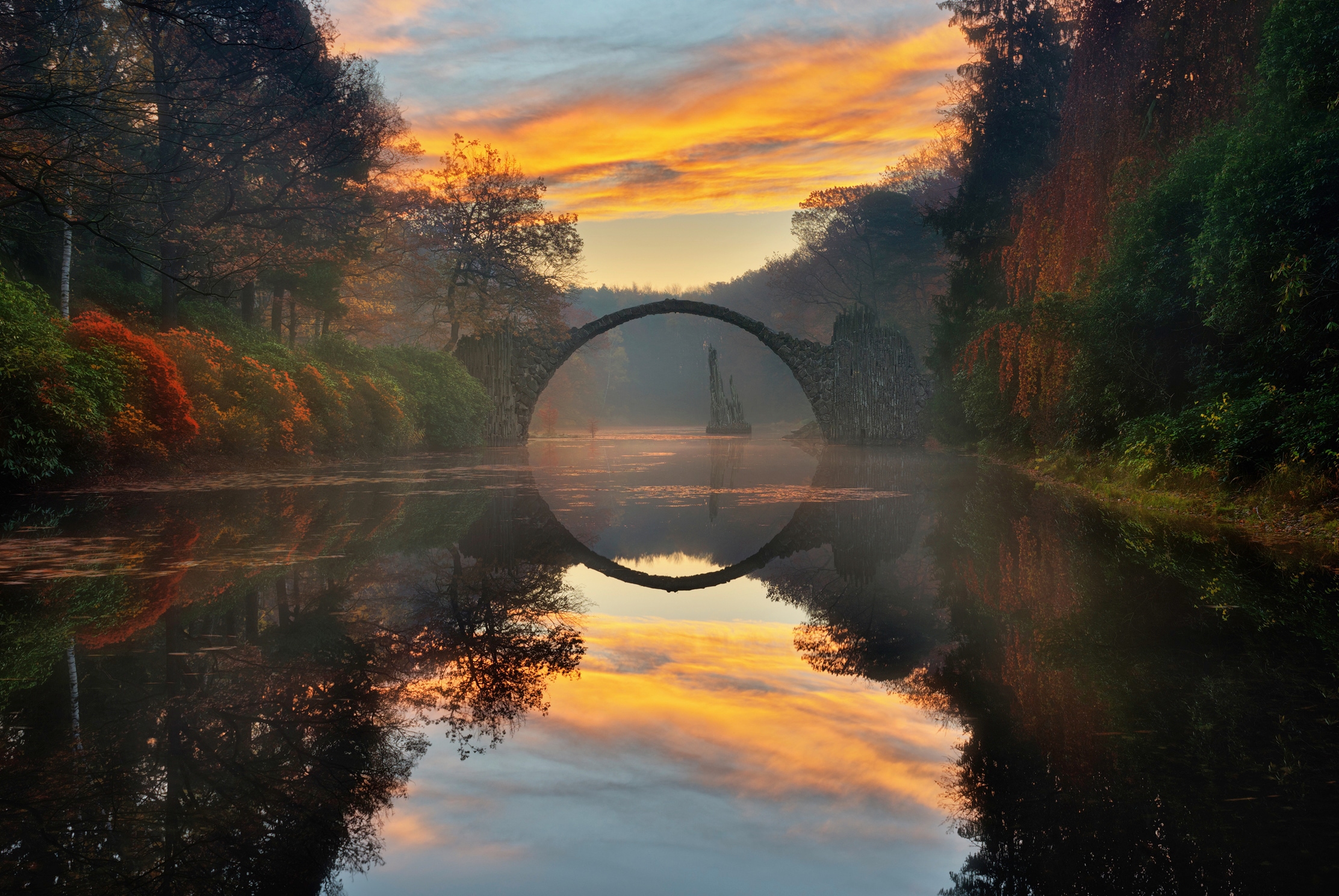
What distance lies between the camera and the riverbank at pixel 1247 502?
859 cm

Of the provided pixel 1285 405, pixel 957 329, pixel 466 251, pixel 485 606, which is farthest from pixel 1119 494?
pixel 466 251

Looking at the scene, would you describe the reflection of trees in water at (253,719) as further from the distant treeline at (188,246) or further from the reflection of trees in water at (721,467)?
the reflection of trees in water at (721,467)

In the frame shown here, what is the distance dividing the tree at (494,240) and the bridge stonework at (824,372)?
4.53 metres

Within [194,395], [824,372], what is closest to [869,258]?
[824,372]

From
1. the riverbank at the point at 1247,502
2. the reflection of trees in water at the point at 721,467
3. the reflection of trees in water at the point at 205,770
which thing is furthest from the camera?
the reflection of trees in water at the point at 721,467

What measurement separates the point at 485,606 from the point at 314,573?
173 cm

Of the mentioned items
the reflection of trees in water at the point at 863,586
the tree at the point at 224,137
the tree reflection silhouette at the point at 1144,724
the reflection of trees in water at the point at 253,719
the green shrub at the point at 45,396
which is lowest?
the reflection of trees in water at the point at 863,586

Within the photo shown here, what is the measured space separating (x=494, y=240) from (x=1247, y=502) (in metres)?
29.6

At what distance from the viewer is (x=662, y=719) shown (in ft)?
12.9

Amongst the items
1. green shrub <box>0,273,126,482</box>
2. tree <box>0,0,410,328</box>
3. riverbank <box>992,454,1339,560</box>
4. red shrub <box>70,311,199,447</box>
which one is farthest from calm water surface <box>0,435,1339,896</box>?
tree <box>0,0,410,328</box>

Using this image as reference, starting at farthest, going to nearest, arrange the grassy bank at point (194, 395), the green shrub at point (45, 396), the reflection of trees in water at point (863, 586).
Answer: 1. the grassy bank at point (194, 395)
2. the green shrub at point (45, 396)
3. the reflection of trees in water at point (863, 586)

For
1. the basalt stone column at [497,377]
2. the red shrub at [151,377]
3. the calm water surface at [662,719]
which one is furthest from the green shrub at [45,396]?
the basalt stone column at [497,377]

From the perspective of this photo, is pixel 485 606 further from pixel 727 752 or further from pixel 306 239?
pixel 306 239

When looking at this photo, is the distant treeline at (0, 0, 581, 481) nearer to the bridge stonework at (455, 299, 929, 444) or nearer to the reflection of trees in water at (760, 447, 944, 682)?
the bridge stonework at (455, 299, 929, 444)
